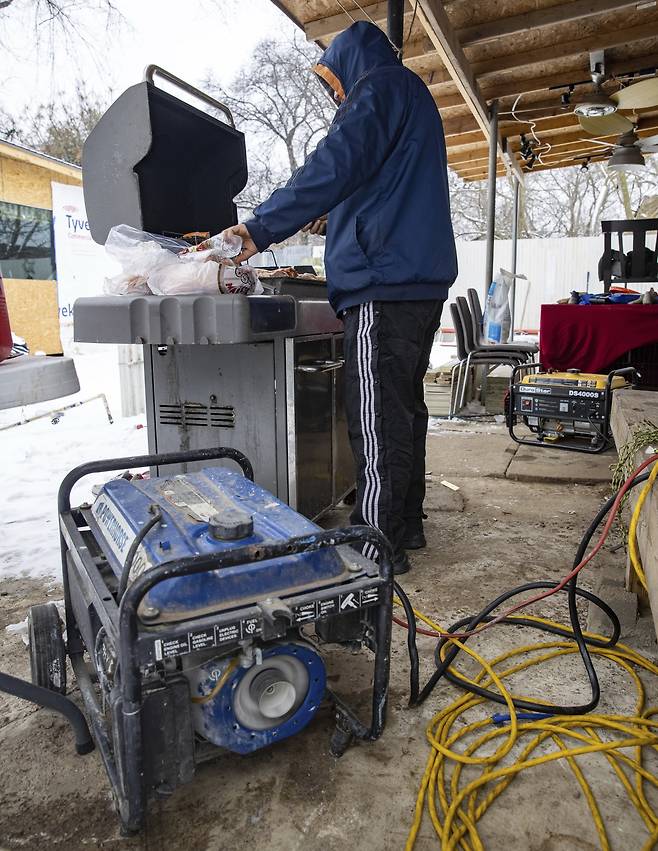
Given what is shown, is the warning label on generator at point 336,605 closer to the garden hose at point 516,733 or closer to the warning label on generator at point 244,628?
the warning label on generator at point 244,628

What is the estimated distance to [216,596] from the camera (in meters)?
1.23

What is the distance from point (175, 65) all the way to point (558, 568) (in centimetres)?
1024

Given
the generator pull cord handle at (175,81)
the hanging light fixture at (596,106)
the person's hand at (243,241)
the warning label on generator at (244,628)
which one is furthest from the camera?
the hanging light fixture at (596,106)

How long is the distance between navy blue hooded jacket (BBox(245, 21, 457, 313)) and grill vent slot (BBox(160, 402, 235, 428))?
1.95 ft

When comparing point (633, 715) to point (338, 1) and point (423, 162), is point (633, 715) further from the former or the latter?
point (338, 1)

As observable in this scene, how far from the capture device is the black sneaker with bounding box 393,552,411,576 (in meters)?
2.47

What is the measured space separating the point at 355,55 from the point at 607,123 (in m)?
4.97

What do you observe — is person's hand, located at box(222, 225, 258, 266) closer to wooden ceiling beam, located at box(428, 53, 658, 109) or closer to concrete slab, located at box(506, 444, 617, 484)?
concrete slab, located at box(506, 444, 617, 484)

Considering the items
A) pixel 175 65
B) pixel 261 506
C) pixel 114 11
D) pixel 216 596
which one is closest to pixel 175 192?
pixel 261 506

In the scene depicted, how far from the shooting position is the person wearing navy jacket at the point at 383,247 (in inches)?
85.2

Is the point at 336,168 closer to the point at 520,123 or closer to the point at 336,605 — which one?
the point at 336,605

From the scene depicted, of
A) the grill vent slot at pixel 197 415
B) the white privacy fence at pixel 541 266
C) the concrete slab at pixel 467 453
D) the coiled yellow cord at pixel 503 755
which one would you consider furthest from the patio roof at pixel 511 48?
the white privacy fence at pixel 541 266

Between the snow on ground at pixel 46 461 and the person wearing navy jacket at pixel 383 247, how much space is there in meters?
1.40

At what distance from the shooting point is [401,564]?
8.14 ft
